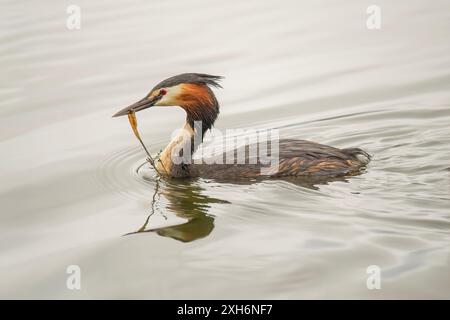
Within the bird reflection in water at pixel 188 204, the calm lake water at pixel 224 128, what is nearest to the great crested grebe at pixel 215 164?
the bird reflection in water at pixel 188 204

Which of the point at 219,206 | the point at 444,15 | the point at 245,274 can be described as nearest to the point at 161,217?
the point at 219,206

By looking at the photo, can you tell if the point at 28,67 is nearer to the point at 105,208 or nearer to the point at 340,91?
the point at 340,91

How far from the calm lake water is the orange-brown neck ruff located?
811 mm

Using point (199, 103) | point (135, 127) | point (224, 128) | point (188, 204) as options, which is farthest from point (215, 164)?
point (224, 128)

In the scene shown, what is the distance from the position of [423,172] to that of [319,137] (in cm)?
178

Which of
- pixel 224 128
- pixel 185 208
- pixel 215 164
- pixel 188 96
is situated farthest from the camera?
pixel 224 128

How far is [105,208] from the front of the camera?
7.65 meters

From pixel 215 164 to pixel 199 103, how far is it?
691 millimetres

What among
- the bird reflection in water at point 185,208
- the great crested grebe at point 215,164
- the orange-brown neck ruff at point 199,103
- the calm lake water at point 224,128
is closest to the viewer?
the calm lake water at point 224,128

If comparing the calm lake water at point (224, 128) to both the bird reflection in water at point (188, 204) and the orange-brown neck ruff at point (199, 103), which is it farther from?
the orange-brown neck ruff at point (199, 103)

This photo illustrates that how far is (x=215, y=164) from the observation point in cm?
827

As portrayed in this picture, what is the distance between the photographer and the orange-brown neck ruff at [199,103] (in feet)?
27.6

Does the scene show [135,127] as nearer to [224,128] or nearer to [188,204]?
[188,204]

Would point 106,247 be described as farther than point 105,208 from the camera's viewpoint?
No
